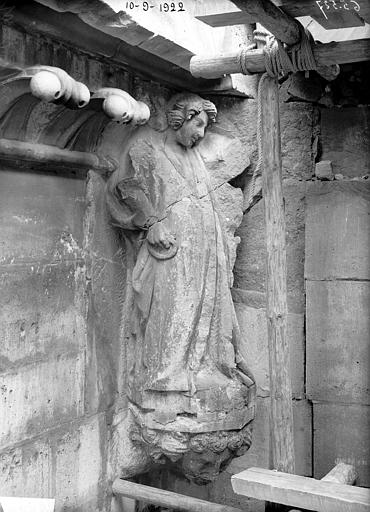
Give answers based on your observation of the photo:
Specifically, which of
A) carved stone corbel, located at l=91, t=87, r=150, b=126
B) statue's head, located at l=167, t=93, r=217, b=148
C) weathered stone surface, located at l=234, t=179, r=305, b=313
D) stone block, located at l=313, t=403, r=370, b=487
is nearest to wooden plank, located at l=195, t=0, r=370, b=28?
carved stone corbel, located at l=91, t=87, r=150, b=126

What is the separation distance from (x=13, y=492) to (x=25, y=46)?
1886 mm

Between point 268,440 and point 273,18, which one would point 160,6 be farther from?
point 268,440

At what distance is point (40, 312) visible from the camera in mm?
3490

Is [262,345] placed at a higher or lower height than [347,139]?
lower

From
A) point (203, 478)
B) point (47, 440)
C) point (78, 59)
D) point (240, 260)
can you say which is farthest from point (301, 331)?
point (78, 59)

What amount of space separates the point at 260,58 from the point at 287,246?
4.10 feet

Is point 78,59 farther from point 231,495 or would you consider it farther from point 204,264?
point 231,495

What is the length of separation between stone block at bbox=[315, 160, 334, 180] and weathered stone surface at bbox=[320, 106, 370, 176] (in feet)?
0.16

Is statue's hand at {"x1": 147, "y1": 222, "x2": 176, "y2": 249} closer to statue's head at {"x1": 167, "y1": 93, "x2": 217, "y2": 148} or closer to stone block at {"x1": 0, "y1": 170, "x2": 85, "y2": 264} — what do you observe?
stone block at {"x1": 0, "y1": 170, "x2": 85, "y2": 264}

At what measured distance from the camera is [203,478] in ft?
13.0

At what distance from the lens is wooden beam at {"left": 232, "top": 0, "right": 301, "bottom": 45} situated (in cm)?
279

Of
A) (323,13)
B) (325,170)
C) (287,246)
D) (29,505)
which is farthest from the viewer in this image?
(287,246)

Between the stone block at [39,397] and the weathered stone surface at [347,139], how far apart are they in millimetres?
1736

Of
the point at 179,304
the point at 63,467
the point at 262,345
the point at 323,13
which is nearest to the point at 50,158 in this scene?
the point at 179,304
